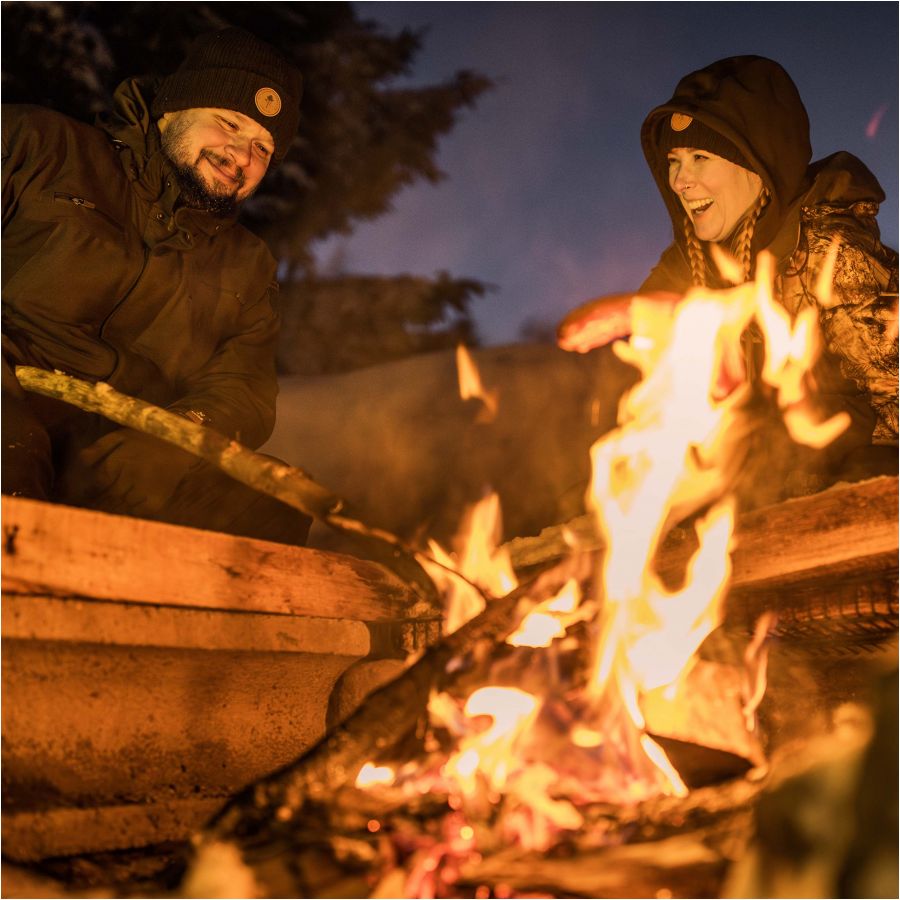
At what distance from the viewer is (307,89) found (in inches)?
547

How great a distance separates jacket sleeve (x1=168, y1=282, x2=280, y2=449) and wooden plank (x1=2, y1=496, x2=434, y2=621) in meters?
0.99

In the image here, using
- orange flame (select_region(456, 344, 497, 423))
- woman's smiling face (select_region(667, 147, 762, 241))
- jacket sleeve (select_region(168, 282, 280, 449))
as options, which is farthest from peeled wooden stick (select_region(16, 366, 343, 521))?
orange flame (select_region(456, 344, 497, 423))

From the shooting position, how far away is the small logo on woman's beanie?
14.5ft

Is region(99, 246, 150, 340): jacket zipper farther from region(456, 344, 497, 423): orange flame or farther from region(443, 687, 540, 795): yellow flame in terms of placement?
region(456, 344, 497, 423): orange flame

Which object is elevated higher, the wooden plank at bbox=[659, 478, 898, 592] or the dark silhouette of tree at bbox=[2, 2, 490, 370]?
the dark silhouette of tree at bbox=[2, 2, 490, 370]

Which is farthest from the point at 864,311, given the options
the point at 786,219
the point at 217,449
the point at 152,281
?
the point at 152,281

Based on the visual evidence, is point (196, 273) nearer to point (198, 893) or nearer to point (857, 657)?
point (198, 893)

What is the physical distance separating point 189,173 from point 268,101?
0.56 meters

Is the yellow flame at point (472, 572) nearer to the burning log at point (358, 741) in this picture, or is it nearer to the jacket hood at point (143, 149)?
the burning log at point (358, 741)

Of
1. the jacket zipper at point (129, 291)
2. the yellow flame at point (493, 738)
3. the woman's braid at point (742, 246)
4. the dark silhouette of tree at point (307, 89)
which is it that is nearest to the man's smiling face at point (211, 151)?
the jacket zipper at point (129, 291)

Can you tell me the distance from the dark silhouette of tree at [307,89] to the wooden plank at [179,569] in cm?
1038

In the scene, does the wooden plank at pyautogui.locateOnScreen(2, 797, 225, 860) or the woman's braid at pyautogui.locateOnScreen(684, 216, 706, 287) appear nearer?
the wooden plank at pyautogui.locateOnScreen(2, 797, 225, 860)

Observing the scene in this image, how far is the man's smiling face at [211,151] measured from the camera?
14.2ft

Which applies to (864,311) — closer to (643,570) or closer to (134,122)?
(643,570)
